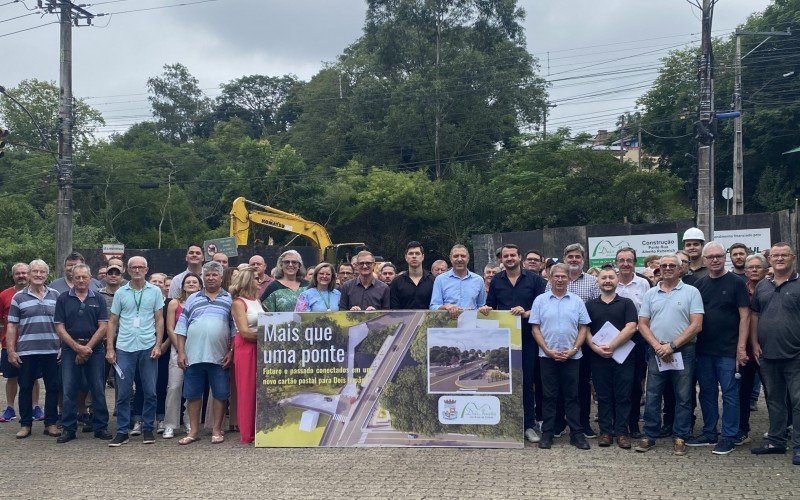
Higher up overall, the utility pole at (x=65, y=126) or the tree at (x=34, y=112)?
the tree at (x=34, y=112)

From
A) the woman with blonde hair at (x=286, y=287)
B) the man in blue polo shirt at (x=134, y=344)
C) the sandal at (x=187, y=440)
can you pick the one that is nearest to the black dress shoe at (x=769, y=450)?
the woman with blonde hair at (x=286, y=287)

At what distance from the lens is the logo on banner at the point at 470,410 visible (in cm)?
864

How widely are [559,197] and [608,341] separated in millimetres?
32074

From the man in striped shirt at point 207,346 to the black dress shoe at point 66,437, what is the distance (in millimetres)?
1395

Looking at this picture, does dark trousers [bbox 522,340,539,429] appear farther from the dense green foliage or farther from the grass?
the dense green foliage

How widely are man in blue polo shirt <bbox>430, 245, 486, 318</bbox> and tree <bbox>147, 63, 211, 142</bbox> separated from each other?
76.2 metres

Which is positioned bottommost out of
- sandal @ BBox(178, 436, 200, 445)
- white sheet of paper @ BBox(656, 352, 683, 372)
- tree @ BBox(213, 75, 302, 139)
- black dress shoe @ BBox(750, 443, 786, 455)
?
sandal @ BBox(178, 436, 200, 445)

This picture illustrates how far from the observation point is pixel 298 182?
1869 inches

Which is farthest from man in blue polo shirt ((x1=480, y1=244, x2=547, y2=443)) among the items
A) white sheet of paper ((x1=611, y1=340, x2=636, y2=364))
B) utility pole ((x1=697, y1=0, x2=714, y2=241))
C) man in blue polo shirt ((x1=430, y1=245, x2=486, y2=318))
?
utility pole ((x1=697, y1=0, x2=714, y2=241))

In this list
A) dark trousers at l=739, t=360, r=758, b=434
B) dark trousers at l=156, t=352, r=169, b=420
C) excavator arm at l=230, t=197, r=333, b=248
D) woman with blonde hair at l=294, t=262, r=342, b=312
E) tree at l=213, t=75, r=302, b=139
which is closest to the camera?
dark trousers at l=739, t=360, r=758, b=434

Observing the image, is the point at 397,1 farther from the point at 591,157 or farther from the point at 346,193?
the point at 591,157

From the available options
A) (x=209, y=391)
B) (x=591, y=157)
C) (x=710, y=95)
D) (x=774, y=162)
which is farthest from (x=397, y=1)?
(x=209, y=391)

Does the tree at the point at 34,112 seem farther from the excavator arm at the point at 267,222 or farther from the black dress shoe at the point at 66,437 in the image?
the black dress shoe at the point at 66,437

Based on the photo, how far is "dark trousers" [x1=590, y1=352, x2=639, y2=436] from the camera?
28.5 feet
